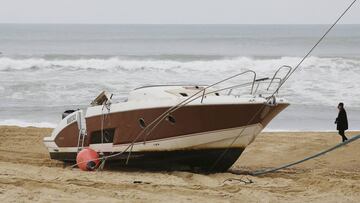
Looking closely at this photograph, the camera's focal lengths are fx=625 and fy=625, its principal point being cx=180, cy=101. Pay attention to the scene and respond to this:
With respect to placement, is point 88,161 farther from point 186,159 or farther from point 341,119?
point 341,119

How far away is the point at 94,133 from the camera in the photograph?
11.6 meters

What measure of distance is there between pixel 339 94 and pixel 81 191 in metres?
18.9

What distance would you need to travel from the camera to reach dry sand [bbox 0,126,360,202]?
28.6 ft

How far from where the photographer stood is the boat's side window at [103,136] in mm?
11344

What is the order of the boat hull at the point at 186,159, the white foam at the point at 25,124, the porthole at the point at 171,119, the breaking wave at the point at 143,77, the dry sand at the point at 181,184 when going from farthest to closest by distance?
the breaking wave at the point at 143,77, the white foam at the point at 25,124, the boat hull at the point at 186,159, the porthole at the point at 171,119, the dry sand at the point at 181,184

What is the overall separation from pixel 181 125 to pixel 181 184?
113 cm

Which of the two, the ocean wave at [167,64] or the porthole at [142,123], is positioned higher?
the porthole at [142,123]

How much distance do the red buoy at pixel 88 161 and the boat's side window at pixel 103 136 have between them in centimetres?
27

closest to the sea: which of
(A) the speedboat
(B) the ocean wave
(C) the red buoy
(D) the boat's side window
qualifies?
(B) the ocean wave

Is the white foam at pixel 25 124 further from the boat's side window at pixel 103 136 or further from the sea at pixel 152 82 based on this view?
the boat's side window at pixel 103 136

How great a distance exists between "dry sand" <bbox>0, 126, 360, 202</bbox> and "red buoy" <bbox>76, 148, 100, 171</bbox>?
15 cm

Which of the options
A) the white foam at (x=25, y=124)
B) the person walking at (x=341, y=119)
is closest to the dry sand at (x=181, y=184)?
the person walking at (x=341, y=119)

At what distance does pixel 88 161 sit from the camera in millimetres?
11367

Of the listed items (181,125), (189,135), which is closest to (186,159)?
(189,135)
